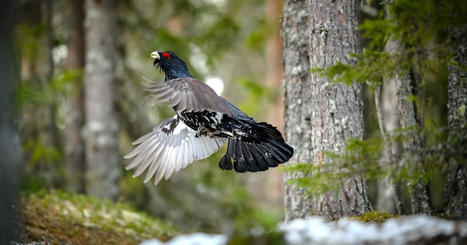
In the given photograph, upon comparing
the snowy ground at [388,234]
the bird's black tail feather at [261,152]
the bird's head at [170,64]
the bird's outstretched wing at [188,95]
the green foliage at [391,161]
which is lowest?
the snowy ground at [388,234]

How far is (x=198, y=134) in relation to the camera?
22.2 feet

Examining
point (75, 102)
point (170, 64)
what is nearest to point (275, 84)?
point (75, 102)

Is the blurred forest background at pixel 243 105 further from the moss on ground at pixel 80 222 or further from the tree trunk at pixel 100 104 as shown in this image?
the moss on ground at pixel 80 222

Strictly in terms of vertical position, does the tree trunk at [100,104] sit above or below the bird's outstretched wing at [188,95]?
above

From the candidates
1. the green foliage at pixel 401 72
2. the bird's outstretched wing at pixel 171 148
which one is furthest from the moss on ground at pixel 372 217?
the bird's outstretched wing at pixel 171 148

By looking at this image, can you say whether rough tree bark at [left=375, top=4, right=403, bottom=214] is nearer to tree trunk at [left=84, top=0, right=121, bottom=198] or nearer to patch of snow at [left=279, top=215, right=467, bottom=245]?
Answer: patch of snow at [left=279, top=215, right=467, bottom=245]

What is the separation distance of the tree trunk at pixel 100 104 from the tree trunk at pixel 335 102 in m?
5.79

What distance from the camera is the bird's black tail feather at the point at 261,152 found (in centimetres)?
595

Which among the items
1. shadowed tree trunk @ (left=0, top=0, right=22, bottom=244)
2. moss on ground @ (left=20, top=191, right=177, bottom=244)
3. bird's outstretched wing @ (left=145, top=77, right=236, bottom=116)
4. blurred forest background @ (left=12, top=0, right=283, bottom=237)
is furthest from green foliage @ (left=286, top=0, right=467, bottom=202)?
blurred forest background @ (left=12, top=0, right=283, bottom=237)

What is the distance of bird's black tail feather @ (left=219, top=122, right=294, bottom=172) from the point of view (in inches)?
234

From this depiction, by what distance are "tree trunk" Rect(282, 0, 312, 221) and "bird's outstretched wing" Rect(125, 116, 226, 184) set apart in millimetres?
1197

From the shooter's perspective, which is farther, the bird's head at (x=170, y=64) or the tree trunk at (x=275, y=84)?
the tree trunk at (x=275, y=84)

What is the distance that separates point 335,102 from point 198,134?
2323 millimetres

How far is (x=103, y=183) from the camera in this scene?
Answer: 9.75 metres
